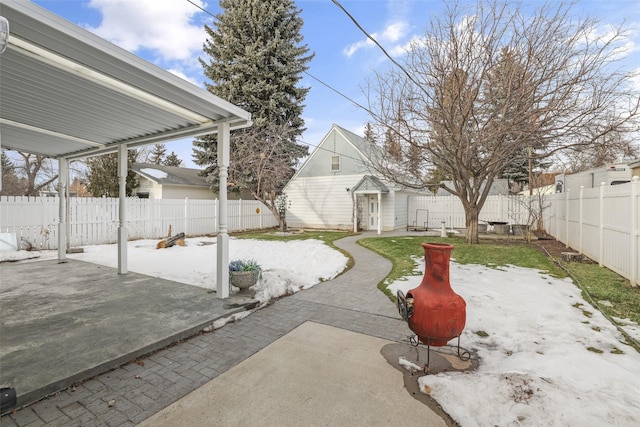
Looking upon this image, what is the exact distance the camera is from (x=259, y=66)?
727 inches

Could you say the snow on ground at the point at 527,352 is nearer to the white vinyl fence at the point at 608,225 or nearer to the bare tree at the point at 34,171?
the white vinyl fence at the point at 608,225

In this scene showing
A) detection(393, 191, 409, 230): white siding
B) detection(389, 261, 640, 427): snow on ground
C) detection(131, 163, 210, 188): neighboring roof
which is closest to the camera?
detection(389, 261, 640, 427): snow on ground

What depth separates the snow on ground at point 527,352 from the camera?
7.11 ft

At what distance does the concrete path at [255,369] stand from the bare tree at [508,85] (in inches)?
269

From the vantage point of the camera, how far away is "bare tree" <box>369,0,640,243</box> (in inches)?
302

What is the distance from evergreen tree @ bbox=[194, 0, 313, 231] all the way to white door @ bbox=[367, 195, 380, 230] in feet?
17.3

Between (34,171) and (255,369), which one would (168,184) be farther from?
(255,369)

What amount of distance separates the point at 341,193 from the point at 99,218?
11548 millimetres

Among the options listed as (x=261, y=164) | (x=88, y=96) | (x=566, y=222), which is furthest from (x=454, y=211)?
(x=88, y=96)

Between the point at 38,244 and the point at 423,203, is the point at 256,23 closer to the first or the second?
the point at 423,203

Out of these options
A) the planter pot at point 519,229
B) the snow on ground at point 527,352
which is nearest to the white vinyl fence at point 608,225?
the snow on ground at point 527,352

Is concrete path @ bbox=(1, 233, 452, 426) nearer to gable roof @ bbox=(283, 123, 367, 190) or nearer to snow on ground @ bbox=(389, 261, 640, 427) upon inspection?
snow on ground @ bbox=(389, 261, 640, 427)

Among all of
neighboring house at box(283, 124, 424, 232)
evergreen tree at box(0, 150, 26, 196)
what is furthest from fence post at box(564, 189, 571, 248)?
evergreen tree at box(0, 150, 26, 196)

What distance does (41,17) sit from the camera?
7.68 ft
